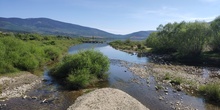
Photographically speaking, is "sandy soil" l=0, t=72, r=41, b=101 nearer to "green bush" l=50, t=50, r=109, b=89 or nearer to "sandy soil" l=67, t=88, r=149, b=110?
"green bush" l=50, t=50, r=109, b=89

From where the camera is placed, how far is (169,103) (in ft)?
101

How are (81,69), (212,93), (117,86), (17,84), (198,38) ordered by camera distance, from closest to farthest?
1. (212,93)
2. (17,84)
3. (117,86)
4. (81,69)
5. (198,38)

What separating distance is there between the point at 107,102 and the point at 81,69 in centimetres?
1527

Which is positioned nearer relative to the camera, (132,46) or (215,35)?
(215,35)

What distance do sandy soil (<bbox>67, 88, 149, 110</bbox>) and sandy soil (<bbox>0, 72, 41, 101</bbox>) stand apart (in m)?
10.3

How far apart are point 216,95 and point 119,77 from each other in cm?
2076

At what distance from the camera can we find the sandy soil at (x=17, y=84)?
1239 inches

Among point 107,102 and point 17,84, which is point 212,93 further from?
point 17,84

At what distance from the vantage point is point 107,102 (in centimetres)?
2708

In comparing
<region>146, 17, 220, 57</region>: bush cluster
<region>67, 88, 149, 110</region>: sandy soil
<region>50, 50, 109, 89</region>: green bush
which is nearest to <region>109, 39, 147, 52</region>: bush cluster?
<region>146, 17, 220, 57</region>: bush cluster

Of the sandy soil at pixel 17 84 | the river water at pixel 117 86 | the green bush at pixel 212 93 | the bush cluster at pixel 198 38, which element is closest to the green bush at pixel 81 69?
the river water at pixel 117 86

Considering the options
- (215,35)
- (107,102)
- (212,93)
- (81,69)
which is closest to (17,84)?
(81,69)

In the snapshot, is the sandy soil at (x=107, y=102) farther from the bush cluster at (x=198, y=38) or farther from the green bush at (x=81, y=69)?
the bush cluster at (x=198, y=38)

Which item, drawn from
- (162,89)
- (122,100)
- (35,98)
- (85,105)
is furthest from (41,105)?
(162,89)
